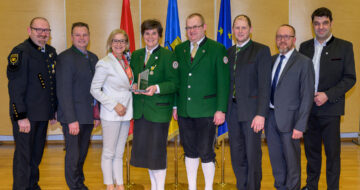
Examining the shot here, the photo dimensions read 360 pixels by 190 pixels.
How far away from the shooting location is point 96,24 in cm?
629

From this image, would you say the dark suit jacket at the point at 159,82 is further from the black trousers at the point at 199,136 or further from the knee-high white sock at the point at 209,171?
the knee-high white sock at the point at 209,171

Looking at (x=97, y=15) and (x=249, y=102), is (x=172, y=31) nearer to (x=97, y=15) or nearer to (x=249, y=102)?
(x=249, y=102)

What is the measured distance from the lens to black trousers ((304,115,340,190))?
341cm

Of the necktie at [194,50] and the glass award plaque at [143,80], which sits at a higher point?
the necktie at [194,50]

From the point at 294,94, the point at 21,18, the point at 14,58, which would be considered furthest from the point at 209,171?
the point at 21,18

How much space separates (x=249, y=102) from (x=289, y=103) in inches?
14.0

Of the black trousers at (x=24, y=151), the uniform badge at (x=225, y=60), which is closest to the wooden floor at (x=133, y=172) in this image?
the black trousers at (x=24, y=151)

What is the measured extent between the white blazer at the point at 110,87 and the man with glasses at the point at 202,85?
1.72ft

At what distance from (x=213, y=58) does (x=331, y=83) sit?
4.15ft

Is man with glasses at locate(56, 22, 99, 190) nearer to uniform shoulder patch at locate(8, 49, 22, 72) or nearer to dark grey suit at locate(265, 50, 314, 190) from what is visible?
uniform shoulder patch at locate(8, 49, 22, 72)

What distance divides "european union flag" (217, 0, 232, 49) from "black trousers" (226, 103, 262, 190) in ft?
4.79

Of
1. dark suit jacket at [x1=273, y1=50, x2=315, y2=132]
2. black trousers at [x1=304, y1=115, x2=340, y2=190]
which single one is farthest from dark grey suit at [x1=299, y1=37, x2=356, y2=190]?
dark suit jacket at [x1=273, y1=50, x2=315, y2=132]

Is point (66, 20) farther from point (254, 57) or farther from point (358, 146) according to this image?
point (358, 146)

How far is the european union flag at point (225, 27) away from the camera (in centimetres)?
437
